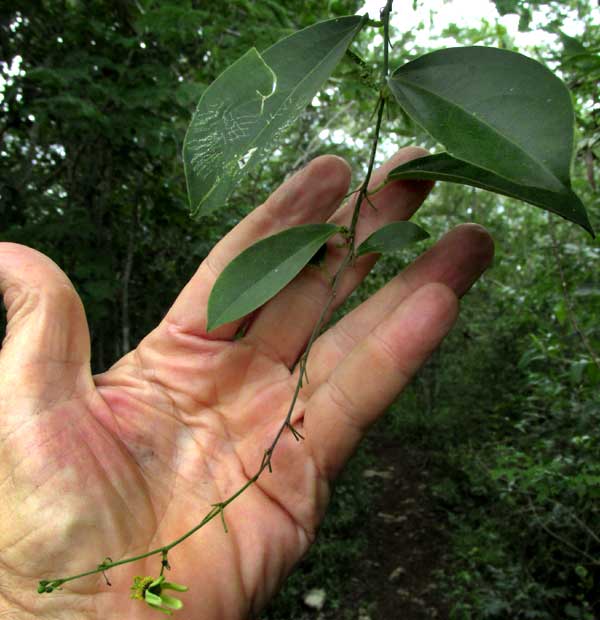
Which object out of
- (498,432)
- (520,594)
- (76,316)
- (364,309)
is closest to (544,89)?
(364,309)

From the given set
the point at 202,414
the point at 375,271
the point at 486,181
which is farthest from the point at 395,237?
the point at 375,271

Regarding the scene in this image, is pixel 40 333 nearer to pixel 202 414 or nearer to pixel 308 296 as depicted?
pixel 202 414

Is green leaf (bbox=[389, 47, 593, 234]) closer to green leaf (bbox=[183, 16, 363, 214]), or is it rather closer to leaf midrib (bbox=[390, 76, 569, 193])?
leaf midrib (bbox=[390, 76, 569, 193])

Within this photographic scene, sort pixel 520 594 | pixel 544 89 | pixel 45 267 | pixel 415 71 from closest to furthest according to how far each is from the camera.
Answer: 1. pixel 544 89
2. pixel 415 71
3. pixel 45 267
4. pixel 520 594

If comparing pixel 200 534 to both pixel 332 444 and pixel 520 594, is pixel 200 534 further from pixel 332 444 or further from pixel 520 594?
pixel 520 594

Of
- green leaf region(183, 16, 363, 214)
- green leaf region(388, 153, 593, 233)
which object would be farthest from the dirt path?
green leaf region(183, 16, 363, 214)

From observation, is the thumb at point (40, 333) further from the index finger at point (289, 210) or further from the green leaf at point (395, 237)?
the green leaf at point (395, 237)
